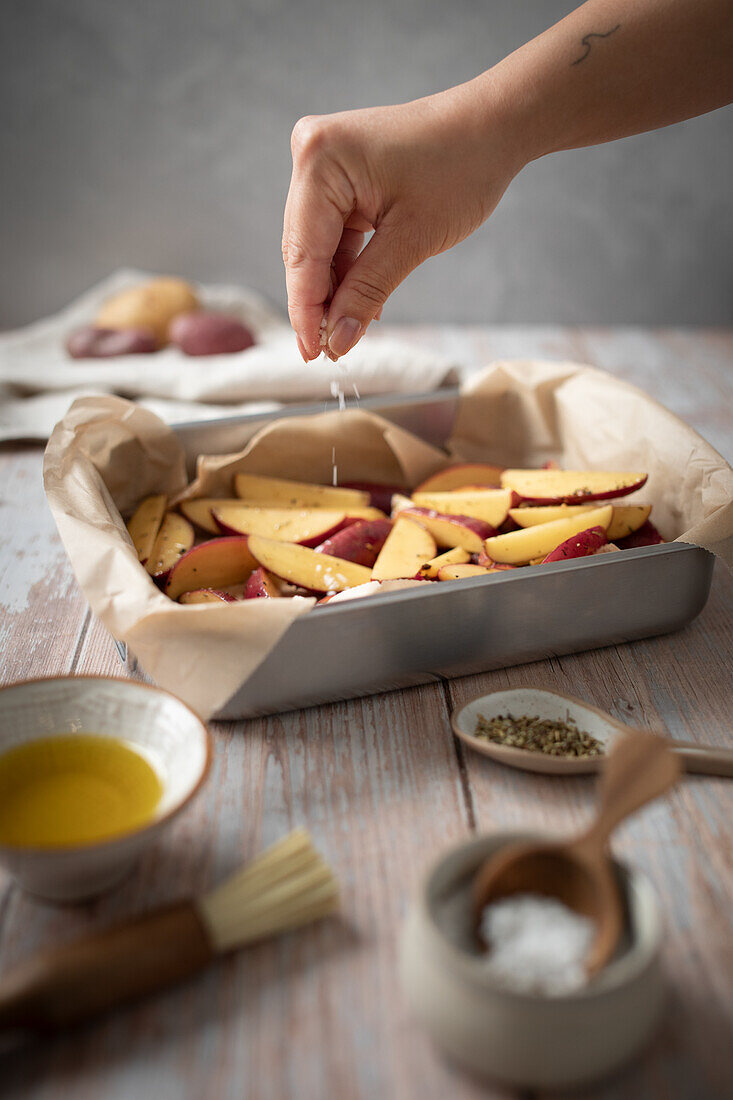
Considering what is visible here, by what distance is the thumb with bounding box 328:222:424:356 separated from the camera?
112cm

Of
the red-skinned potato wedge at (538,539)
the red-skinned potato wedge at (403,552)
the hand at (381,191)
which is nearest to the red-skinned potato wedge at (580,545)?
the red-skinned potato wedge at (538,539)

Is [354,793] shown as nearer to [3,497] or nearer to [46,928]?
[46,928]

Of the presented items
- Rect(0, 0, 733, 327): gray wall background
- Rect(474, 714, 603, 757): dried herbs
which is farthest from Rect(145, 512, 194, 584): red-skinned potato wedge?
Rect(0, 0, 733, 327): gray wall background

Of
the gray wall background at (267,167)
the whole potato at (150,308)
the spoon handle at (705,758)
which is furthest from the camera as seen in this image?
the gray wall background at (267,167)

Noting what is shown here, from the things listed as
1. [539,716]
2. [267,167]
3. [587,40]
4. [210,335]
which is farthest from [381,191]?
[267,167]

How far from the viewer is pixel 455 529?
118 centimetres

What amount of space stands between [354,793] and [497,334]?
1950 mm

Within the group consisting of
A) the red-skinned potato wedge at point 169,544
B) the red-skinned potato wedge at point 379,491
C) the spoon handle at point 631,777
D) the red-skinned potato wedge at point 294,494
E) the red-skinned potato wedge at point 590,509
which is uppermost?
the spoon handle at point 631,777

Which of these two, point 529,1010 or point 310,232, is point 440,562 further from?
point 529,1010

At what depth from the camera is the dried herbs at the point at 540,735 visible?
2.76 ft

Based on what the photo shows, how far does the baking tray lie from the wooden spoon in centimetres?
6

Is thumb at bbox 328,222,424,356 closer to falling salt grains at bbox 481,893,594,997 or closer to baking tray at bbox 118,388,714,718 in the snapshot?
baking tray at bbox 118,388,714,718

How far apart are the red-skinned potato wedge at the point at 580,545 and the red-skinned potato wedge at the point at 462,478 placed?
326 mm

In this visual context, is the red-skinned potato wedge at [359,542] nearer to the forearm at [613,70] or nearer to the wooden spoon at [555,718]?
the wooden spoon at [555,718]
